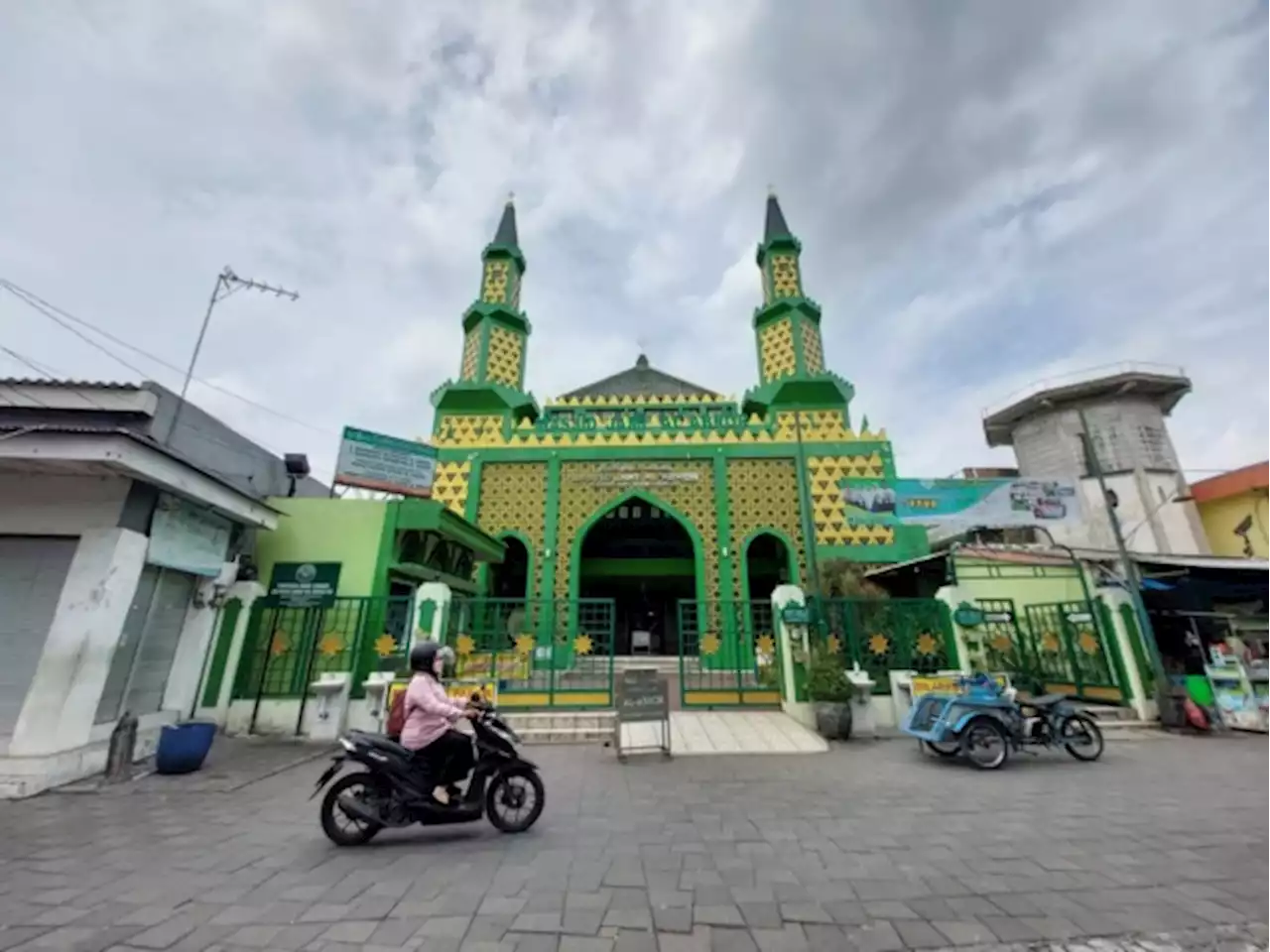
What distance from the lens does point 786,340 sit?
52.5 feet

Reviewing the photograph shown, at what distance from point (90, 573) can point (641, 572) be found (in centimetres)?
1276

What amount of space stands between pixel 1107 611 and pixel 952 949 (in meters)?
9.03

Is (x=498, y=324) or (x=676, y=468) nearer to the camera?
(x=676, y=468)

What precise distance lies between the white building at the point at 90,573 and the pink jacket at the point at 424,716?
12.5ft

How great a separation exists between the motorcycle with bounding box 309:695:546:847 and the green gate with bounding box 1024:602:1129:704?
9679 mm

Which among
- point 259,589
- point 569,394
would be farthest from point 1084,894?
point 569,394

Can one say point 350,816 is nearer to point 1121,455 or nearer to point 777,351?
point 777,351

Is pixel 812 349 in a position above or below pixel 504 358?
above

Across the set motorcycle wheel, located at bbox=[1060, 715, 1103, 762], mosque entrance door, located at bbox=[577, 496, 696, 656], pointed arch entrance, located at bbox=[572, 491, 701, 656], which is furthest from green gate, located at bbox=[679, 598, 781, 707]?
mosque entrance door, located at bbox=[577, 496, 696, 656]

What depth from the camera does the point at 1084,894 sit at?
105 inches

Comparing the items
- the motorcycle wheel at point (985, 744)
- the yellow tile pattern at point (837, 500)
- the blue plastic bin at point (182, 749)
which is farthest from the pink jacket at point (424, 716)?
the yellow tile pattern at point (837, 500)

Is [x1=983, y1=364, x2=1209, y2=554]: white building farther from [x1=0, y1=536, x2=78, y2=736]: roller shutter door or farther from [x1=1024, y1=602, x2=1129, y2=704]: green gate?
[x1=0, y1=536, x2=78, y2=736]: roller shutter door

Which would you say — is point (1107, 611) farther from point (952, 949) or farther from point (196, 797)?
point (196, 797)

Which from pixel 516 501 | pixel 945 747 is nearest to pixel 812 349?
pixel 516 501
